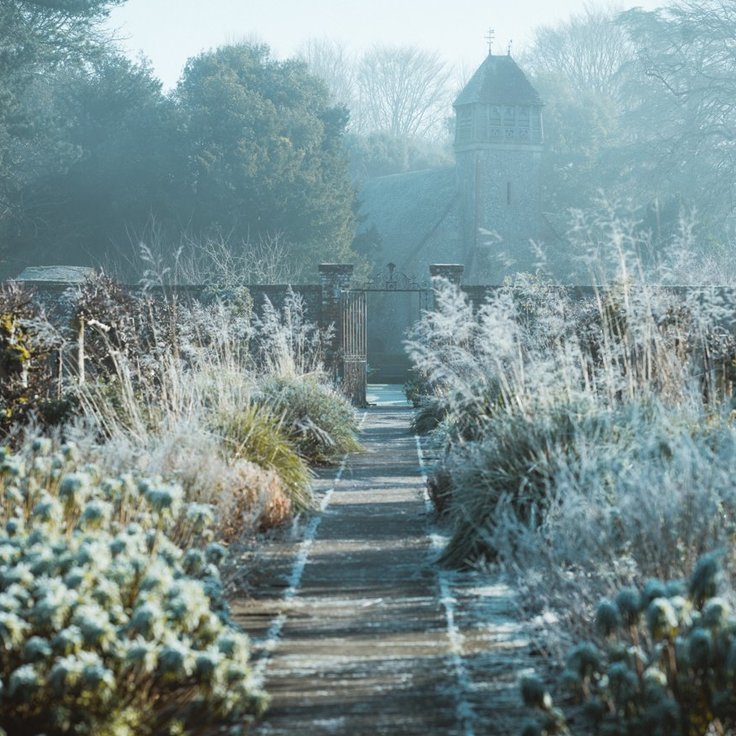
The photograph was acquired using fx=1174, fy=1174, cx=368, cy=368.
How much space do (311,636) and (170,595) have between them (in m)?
1.18

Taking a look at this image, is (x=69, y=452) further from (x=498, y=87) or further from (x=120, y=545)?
(x=498, y=87)

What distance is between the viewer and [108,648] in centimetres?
304

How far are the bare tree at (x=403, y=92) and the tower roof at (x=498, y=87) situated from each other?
11.3m

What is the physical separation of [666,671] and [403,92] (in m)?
45.3

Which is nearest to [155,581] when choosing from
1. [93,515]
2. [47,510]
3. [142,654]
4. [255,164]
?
[142,654]

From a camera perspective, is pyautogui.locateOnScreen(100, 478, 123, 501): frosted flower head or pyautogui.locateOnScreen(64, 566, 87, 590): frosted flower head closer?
pyautogui.locateOnScreen(64, 566, 87, 590): frosted flower head

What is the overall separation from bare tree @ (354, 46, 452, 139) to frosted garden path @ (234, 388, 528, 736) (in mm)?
40832

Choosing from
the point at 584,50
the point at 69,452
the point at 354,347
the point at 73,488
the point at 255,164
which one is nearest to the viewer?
the point at 73,488

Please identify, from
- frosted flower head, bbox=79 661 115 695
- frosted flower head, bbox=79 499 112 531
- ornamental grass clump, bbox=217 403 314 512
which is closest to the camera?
frosted flower head, bbox=79 661 115 695

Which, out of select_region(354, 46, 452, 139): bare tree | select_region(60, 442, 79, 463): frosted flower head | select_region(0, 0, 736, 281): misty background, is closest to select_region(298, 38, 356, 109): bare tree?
select_region(354, 46, 452, 139): bare tree

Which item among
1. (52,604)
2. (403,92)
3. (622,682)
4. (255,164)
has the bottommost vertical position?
(622,682)

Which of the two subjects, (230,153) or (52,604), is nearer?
(52,604)

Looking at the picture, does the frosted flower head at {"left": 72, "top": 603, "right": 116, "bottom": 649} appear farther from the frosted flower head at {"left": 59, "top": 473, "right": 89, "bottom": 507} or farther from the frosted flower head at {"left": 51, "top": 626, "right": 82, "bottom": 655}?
the frosted flower head at {"left": 59, "top": 473, "right": 89, "bottom": 507}

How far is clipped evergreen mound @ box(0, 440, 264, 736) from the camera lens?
2.97 meters
